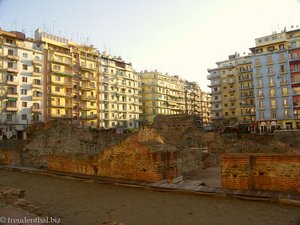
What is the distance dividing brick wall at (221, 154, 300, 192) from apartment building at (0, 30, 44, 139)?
46314mm

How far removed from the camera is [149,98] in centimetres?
8112

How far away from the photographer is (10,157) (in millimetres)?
20000

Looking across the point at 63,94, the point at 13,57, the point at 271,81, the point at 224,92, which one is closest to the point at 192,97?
the point at 224,92

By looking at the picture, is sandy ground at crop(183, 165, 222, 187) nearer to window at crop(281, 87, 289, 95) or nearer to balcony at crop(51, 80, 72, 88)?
balcony at crop(51, 80, 72, 88)

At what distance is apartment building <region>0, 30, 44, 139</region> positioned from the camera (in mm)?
48125

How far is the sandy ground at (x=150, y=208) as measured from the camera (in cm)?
646

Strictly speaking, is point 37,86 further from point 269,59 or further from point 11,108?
point 269,59

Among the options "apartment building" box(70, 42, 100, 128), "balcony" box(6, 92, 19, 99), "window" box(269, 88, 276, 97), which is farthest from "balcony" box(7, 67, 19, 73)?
"window" box(269, 88, 276, 97)

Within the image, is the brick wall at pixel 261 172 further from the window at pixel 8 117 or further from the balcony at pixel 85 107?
the balcony at pixel 85 107

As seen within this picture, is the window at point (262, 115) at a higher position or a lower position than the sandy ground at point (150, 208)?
higher

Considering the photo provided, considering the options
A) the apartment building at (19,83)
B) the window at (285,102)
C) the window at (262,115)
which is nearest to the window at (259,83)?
the window at (285,102)

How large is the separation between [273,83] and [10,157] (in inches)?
2152

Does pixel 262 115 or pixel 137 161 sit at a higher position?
pixel 262 115

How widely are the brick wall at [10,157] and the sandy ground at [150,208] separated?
34.4ft
